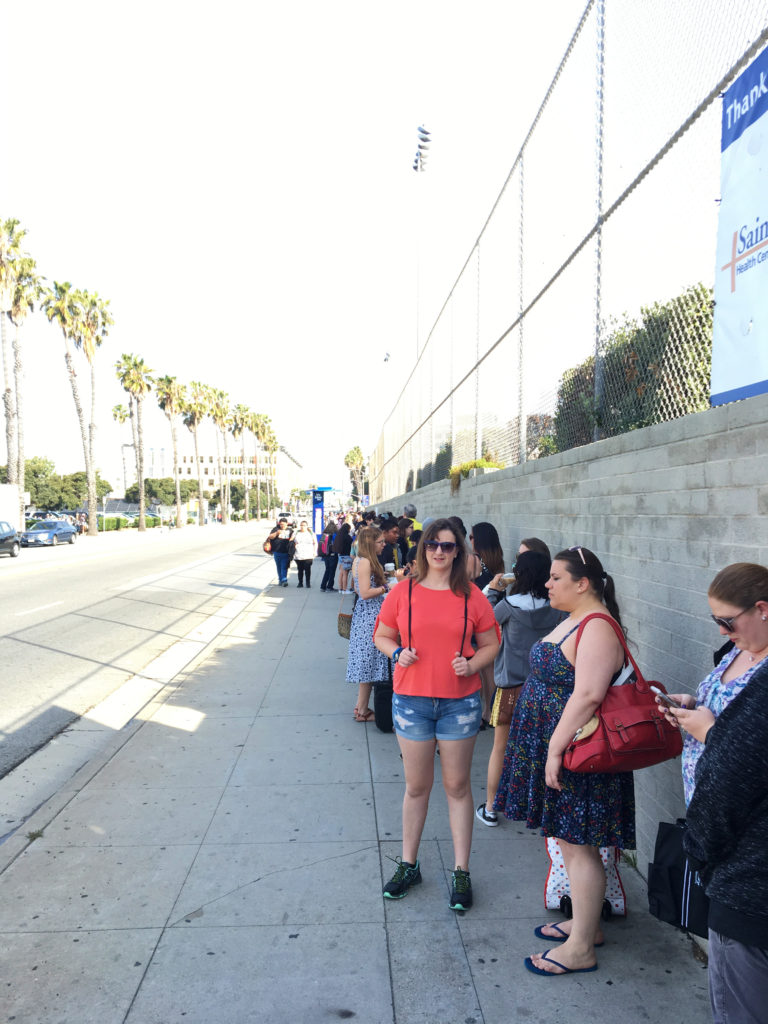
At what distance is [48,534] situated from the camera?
39.6 m

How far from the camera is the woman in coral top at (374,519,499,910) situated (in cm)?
363

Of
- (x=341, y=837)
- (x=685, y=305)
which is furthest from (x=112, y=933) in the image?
(x=685, y=305)

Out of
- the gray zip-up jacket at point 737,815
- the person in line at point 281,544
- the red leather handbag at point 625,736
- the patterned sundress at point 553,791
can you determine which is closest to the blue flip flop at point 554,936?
the patterned sundress at point 553,791

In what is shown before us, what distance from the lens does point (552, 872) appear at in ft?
11.8

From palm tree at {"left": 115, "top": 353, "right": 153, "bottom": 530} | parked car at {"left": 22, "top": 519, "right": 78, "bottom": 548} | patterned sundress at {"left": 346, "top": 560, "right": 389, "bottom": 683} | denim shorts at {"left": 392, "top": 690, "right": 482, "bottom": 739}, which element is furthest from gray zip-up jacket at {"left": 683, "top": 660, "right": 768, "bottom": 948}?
palm tree at {"left": 115, "top": 353, "right": 153, "bottom": 530}

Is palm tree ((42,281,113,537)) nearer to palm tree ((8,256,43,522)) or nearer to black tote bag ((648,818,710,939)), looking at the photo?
palm tree ((8,256,43,522))

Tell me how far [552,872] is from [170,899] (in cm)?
183

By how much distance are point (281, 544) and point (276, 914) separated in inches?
584

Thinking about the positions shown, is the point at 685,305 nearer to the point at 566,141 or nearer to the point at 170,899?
the point at 566,141

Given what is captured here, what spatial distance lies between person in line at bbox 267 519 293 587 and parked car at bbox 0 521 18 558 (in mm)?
16556

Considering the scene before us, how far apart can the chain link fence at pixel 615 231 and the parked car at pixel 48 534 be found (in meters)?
35.3

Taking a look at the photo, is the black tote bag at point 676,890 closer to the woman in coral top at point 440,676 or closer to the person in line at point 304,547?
the woman in coral top at point 440,676

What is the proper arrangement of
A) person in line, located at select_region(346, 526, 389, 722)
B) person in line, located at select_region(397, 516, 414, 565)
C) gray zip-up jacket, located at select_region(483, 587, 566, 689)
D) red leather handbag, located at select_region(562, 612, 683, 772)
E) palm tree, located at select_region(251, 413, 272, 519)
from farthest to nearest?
1. palm tree, located at select_region(251, 413, 272, 519)
2. person in line, located at select_region(397, 516, 414, 565)
3. person in line, located at select_region(346, 526, 389, 722)
4. gray zip-up jacket, located at select_region(483, 587, 566, 689)
5. red leather handbag, located at select_region(562, 612, 683, 772)

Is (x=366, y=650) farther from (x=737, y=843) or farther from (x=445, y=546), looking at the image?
(x=737, y=843)
